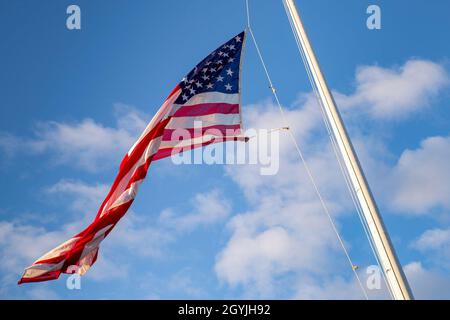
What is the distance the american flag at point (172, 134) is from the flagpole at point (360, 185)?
411 centimetres

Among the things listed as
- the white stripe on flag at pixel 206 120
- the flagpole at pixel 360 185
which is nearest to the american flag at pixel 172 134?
the white stripe on flag at pixel 206 120

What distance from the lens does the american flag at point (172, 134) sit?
13.6 meters

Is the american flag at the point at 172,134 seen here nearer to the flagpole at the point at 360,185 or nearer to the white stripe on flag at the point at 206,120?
the white stripe on flag at the point at 206,120

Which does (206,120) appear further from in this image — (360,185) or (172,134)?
(360,185)

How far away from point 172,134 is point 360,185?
23.0ft

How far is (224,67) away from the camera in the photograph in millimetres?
17594

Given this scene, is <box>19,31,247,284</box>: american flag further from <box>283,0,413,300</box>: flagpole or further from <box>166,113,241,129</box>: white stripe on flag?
<box>283,0,413,300</box>: flagpole

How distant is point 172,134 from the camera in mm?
16078

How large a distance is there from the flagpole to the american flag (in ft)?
13.5

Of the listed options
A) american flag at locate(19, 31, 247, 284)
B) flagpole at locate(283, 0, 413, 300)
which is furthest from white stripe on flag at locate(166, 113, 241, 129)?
flagpole at locate(283, 0, 413, 300)

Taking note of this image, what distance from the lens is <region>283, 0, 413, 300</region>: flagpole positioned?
1006cm

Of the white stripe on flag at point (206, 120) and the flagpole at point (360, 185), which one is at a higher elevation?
the white stripe on flag at point (206, 120)

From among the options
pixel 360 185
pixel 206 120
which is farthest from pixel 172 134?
pixel 360 185
